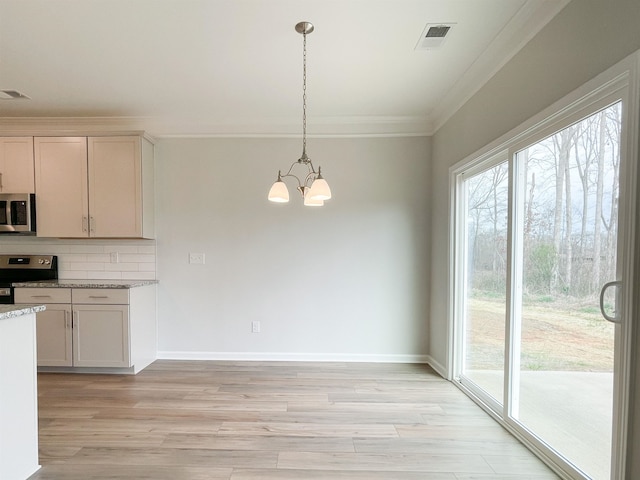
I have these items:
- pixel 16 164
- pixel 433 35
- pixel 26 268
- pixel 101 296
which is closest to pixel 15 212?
pixel 16 164

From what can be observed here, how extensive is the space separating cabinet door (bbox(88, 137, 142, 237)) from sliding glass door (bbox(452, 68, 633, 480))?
11.0ft

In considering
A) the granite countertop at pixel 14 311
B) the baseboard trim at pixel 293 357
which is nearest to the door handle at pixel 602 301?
the baseboard trim at pixel 293 357

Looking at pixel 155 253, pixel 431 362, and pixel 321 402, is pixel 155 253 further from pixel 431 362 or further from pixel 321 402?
pixel 431 362

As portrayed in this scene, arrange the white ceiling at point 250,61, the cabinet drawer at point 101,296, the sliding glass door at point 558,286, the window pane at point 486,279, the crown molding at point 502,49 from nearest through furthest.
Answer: the sliding glass door at point 558,286 < the crown molding at point 502,49 < the white ceiling at point 250,61 < the window pane at point 486,279 < the cabinet drawer at point 101,296

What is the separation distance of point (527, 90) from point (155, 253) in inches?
149

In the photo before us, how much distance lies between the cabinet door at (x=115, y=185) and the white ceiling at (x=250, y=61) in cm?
40

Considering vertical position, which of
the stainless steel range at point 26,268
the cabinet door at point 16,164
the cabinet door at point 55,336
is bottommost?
the cabinet door at point 55,336

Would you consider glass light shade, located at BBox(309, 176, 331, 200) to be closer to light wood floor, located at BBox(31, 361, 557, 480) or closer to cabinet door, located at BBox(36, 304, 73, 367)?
light wood floor, located at BBox(31, 361, 557, 480)

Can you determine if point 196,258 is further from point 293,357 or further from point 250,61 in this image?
point 250,61

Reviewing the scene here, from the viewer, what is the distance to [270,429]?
2.22 metres

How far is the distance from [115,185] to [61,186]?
0.57 meters

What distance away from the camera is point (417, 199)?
3.58 m

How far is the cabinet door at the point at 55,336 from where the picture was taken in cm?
314

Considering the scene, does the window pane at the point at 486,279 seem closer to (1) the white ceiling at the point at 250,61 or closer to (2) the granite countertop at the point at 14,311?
(1) the white ceiling at the point at 250,61
